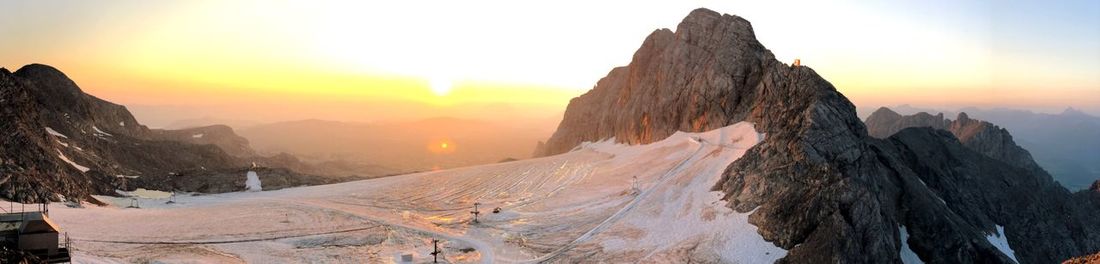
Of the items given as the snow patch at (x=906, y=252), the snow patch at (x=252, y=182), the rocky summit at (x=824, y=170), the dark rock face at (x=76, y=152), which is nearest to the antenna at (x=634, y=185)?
the rocky summit at (x=824, y=170)

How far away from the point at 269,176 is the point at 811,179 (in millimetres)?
66339

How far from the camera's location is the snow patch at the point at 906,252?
40009mm

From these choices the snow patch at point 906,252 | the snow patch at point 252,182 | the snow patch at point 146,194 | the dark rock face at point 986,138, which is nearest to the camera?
the snow patch at point 906,252

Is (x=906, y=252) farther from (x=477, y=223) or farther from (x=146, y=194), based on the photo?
(x=146, y=194)

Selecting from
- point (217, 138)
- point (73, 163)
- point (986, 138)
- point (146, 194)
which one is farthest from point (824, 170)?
point (217, 138)

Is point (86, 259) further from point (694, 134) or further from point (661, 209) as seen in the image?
point (694, 134)

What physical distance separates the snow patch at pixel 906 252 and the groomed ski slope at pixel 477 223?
10577mm

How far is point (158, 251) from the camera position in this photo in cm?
3669

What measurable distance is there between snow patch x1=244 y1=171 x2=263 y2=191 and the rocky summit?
159ft

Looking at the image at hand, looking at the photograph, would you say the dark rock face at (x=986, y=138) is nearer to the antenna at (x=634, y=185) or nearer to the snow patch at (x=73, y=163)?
the antenna at (x=634, y=185)

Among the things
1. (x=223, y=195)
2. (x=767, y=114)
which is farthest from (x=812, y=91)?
(x=223, y=195)

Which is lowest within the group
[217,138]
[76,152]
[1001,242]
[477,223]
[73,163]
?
[1001,242]

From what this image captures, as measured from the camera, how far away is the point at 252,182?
72.1 metres

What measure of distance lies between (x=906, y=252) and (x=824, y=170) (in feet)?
29.8
